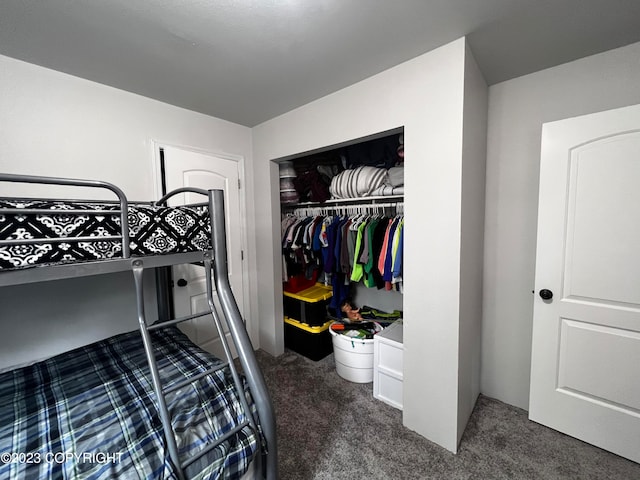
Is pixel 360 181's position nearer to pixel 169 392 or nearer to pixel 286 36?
pixel 286 36

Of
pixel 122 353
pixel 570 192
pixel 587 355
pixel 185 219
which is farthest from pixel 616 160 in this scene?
pixel 122 353

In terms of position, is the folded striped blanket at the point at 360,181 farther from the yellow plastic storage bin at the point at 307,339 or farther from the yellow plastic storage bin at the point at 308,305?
the yellow plastic storage bin at the point at 307,339

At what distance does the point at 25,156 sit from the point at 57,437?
1.59 metres

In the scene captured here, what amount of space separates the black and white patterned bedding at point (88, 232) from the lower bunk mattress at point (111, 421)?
62cm

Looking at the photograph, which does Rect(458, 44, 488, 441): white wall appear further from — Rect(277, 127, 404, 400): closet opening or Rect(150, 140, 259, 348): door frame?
Rect(150, 140, 259, 348): door frame

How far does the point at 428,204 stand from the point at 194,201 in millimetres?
1960

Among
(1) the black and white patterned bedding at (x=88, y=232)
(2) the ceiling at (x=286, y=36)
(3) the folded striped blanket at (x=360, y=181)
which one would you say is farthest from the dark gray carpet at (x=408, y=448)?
(2) the ceiling at (x=286, y=36)

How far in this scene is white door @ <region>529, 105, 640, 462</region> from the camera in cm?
142

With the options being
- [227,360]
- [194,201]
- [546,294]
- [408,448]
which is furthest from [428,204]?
[194,201]

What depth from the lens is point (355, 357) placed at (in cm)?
218

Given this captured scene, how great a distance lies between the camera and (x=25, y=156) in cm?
154

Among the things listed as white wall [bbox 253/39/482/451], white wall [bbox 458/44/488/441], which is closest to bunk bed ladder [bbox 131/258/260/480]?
white wall [bbox 253/39/482/451]

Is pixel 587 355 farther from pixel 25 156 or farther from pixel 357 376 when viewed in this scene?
pixel 25 156

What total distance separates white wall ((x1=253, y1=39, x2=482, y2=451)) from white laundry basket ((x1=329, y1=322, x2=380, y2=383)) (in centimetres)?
47
